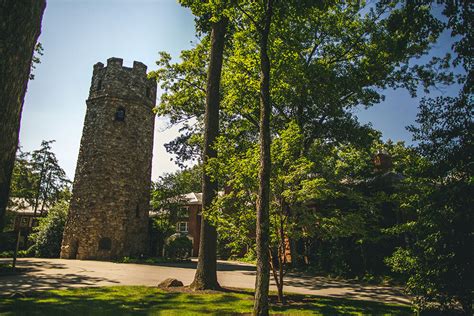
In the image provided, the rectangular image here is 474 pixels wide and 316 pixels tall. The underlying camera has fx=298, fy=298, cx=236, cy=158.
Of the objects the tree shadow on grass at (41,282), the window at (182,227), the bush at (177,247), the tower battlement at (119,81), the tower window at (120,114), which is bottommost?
the tree shadow on grass at (41,282)

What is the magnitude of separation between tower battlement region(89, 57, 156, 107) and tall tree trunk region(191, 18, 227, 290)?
51.0 ft

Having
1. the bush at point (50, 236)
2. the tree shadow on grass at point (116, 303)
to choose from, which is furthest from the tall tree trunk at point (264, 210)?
the bush at point (50, 236)

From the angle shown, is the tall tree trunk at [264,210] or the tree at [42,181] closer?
the tall tree trunk at [264,210]

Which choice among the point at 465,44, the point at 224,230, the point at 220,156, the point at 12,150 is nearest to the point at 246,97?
the point at 220,156

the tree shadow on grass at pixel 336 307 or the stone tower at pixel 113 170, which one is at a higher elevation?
the stone tower at pixel 113 170

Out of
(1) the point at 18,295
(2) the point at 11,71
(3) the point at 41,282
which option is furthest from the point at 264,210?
(3) the point at 41,282

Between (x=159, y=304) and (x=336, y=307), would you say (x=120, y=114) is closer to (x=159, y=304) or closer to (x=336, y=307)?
(x=159, y=304)

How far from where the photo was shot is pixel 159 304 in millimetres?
8469

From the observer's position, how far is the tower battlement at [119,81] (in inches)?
1021

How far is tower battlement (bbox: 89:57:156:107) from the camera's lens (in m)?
25.9

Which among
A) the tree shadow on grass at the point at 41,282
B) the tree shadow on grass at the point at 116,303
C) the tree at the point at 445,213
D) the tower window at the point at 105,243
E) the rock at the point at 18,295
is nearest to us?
the tree at the point at 445,213

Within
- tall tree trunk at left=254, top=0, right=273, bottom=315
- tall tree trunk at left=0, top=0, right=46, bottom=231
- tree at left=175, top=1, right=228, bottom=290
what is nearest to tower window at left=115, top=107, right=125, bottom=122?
tree at left=175, top=1, right=228, bottom=290

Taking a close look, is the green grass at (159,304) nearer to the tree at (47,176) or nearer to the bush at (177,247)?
the bush at (177,247)

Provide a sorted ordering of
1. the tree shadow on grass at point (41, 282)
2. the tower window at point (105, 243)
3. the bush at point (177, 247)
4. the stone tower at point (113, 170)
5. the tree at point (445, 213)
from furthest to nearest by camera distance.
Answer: the bush at point (177, 247) < the stone tower at point (113, 170) < the tower window at point (105, 243) < the tree shadow on grass at point (41, 282) < the tree at point (445, 213)
